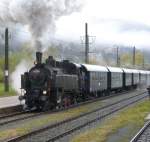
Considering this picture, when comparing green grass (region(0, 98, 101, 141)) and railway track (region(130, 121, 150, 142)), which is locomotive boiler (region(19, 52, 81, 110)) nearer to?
green grass (region(0, 98, 101, 141))

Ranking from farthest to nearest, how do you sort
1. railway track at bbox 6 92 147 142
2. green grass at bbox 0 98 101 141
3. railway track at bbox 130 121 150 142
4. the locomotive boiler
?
1. the locomotive boiler
2. green grass at bbox 0 98 101 141
3. railway track at bbox 6 92 147 142
4. railway track at bbox 130 121 150 142

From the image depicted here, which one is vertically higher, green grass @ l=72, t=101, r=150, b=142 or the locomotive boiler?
the locomotive boiler

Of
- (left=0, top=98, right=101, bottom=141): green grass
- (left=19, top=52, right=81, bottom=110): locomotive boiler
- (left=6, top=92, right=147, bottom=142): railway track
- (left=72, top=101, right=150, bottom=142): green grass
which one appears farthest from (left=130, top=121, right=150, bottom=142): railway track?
(left=19, top=52, right=81, bottom=110): locomotive boiler

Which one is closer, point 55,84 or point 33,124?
point 33,124

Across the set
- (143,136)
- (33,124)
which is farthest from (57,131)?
(143,136)

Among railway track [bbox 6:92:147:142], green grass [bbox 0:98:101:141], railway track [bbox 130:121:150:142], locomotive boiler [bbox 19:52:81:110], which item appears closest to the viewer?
railway track [bbox 130:121:150:142]

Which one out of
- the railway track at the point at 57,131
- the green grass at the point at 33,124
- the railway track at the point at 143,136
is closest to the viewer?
the railway track at the point at 143,136

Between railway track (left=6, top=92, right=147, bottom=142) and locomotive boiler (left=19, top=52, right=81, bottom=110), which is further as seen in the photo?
locomotive boiler (left=19, top=52, right=81, bottom=110)

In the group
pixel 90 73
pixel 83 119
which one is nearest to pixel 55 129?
pixel 83 119

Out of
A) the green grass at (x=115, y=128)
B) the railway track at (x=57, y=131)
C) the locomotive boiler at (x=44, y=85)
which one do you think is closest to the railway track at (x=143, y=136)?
the green grass at (x=115, y=128)

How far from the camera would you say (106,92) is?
49.9 m

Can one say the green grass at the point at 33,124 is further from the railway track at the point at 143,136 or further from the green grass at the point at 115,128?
the railway track at the point at 143,136

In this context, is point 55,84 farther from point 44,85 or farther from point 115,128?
point 115,128

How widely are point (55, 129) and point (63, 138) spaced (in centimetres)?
273
